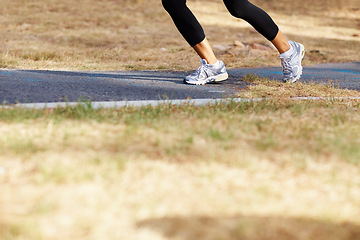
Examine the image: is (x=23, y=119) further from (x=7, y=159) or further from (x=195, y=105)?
(x=195, y=105)

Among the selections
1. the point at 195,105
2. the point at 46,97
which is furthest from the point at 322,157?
the point at 46,97

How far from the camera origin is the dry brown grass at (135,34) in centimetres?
745

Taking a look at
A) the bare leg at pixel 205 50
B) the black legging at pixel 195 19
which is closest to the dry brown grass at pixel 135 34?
the bare leg at pixel 205 50

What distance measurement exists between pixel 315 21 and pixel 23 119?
19.9 meters

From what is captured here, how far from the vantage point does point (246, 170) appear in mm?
1982

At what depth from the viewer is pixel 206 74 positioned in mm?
4285

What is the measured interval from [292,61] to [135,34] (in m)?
9.42

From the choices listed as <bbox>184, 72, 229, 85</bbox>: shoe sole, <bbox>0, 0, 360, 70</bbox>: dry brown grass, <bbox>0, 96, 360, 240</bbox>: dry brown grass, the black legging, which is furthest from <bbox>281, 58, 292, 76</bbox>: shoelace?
<bbox>0, 0, 360, 70</bbox>: dry brown grass

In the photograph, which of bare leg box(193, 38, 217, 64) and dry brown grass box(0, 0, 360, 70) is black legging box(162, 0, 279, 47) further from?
dry brown grass box(0, 0, 360, 70)

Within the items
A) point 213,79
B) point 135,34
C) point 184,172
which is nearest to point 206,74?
point 213,79

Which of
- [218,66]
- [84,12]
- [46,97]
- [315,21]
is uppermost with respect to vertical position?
[46,97]

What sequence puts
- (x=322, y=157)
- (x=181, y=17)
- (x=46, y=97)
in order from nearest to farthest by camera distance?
(x=322, y=157) < (x=46, y=97) < (x=181, y=17)

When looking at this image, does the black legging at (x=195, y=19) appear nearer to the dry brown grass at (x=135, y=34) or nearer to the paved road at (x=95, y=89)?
the paved road at (x=95, y=89)

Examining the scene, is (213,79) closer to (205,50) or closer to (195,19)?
(205,50)
